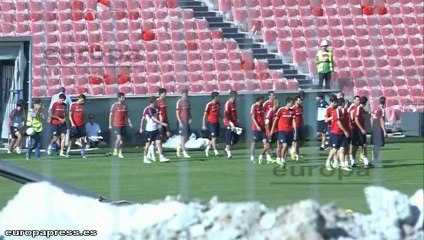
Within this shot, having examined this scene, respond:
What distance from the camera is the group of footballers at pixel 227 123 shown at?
1942 centimetres

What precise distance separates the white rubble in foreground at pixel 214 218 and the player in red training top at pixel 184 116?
1257cm

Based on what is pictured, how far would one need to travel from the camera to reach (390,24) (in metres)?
26.8

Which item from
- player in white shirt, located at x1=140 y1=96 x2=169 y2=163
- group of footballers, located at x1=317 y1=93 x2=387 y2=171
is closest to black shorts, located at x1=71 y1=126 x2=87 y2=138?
player in white shirt, located at x1=140 y1=96 x2=169 y2=163

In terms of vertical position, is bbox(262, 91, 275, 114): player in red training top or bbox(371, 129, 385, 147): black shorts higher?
bbox(262, 91, 275, 114): player in red training top

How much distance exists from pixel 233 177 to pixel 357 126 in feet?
A: 8.93

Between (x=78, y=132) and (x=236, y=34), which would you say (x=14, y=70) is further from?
(x=236, y=34)

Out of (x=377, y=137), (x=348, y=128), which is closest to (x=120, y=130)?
(x=348, y=128)

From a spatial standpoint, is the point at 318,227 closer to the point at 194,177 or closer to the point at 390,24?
the point at 194,177

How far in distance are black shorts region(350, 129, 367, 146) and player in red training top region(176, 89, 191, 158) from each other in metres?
3.13

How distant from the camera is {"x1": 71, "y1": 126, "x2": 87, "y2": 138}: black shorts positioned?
21031 millimetres

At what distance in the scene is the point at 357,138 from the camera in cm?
1895

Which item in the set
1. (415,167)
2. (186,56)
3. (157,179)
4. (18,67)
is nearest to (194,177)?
(157,179)

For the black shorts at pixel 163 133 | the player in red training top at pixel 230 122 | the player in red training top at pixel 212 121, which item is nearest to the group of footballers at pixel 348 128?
the player in red training top at pixel 230 122

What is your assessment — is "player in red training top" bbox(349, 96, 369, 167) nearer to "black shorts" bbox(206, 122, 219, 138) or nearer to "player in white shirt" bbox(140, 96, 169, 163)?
"player in white shirt" bbox(140, 96, 169, 163)
